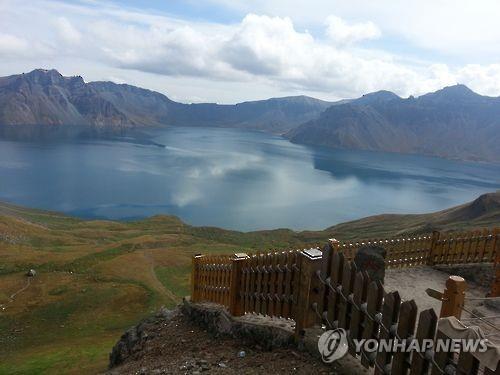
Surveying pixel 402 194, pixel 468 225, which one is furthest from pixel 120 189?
pixel 402 194

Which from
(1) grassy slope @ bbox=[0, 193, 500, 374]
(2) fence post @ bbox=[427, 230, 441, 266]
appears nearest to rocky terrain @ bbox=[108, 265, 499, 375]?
(2) fence post @ bbox=[427, 230, 441, 266]

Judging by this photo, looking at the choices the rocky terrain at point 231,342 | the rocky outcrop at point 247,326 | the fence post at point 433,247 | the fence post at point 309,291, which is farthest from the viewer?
the fence post at point 433,247

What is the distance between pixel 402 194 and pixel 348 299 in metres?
123

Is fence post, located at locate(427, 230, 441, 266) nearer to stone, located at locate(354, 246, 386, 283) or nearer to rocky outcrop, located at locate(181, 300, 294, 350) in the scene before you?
stone, located at locate(354, 246, 386, 283)

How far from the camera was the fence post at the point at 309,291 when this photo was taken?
6867mm

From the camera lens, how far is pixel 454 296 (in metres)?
7.95

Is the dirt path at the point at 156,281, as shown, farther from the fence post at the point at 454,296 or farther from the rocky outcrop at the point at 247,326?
the fence post at the point at 454,296

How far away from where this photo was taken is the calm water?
80812 mm

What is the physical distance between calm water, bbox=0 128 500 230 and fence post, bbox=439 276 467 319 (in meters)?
64.9

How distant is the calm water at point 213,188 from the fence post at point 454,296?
64.9 metres

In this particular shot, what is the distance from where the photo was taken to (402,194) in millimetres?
121812

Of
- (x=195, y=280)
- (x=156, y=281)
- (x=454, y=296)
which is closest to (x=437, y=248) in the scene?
(x=454, y=296)

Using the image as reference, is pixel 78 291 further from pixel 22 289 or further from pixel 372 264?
pixel 372 264

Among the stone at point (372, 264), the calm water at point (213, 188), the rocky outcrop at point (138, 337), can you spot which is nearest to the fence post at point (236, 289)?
the stone at point (372, 264)
